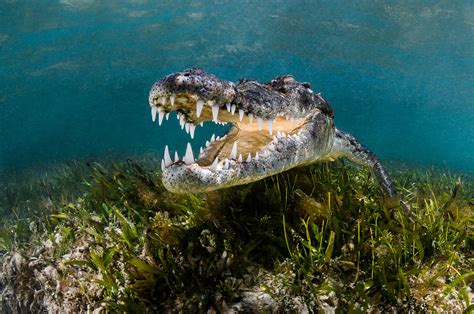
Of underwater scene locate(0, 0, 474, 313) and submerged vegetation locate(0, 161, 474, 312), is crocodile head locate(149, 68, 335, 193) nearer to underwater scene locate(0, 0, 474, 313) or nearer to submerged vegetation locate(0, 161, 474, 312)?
underwater scene locate(0, 0, 474, 313)

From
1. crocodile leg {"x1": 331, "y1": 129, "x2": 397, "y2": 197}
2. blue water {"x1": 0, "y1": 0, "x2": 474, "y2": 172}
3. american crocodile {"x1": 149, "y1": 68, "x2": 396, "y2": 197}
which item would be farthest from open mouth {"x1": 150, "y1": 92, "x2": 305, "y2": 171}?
blue water {"x1": 0, "y1": 0, "x2": 474, "y2": 172}

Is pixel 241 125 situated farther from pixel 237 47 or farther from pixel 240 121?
pixel 237 47

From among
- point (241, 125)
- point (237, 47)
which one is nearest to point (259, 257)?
point (241, 125)

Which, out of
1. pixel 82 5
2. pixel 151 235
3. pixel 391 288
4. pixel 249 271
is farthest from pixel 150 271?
pixel 82 5

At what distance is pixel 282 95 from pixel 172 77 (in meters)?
1.22

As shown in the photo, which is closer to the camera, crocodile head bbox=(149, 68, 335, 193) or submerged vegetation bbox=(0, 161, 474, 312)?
crocodile head bbox=(149, 68, 335, 193)

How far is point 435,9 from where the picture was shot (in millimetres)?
20031

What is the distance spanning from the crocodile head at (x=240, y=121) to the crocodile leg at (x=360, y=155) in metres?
0.38

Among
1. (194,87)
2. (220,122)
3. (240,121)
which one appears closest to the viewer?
(194,87)

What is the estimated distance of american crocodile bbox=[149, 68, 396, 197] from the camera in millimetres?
2516

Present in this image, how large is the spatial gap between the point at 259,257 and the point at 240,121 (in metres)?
1.14

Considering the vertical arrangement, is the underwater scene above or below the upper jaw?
below

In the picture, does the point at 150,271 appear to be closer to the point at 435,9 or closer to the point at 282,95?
the point at 282,95

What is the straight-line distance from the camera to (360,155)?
493 cm
